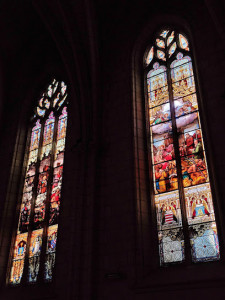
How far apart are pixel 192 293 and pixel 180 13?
7153 mm

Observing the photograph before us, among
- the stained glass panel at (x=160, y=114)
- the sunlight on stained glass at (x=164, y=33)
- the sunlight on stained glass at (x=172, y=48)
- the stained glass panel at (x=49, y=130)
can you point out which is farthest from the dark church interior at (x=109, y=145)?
the stained glass panel at (x=49, y=130)

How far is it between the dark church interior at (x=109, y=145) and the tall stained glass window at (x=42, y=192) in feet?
0.72

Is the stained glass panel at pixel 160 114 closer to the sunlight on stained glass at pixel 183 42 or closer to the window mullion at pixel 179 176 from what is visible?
the window mullion at pixel 179 176

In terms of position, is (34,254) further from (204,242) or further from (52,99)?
(52,99)

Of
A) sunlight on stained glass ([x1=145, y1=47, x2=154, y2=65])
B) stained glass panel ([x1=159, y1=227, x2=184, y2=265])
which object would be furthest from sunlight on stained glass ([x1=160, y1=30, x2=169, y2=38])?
stained glass panel ([x1=159, y1=227, x2=184, y2=265])

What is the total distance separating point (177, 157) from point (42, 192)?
163 inches

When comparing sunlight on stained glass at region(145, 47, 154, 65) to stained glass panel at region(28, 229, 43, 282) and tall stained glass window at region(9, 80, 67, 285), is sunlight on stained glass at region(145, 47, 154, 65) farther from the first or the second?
stained glass panel at region(28, 229, 43, 282)

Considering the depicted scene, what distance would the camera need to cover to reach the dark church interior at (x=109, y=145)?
7180mm

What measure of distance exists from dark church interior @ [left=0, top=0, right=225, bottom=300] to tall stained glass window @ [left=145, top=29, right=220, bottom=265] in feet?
0.39

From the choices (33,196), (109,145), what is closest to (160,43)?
(109,145)

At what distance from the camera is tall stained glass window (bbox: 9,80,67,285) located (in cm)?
908

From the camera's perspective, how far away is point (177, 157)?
816 centimetres

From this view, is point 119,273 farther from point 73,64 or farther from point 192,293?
point 73,64

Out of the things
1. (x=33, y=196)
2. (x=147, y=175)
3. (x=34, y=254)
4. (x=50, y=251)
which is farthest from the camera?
(x=33, y=196)
